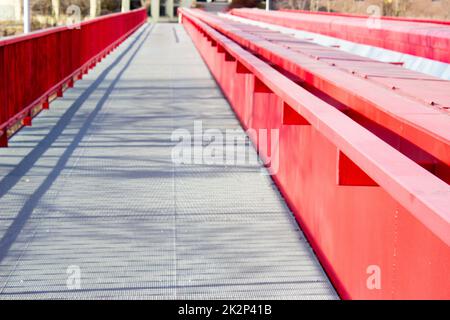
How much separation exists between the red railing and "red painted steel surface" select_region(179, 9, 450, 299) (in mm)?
3480

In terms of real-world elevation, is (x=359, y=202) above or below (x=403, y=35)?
below

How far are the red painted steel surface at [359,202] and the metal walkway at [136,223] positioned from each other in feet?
0.82

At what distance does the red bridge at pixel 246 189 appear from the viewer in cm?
421

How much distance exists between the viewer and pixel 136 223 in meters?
7.07

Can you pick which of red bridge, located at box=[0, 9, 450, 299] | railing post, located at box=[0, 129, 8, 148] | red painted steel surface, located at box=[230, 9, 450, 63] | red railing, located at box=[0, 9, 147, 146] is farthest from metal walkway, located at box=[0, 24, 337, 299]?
red painted steel surface, located at box=[230, 9, 450, 63]

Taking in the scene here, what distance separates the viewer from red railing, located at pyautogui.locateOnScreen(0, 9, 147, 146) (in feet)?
34.6

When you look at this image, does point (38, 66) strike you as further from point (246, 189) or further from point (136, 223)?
point (136, 223)

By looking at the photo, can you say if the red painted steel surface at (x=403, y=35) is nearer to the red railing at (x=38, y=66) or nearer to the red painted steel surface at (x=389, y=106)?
the red painted steel surface at (x=389, y=106)

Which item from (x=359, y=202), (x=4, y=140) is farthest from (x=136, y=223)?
(x=4, y=140)

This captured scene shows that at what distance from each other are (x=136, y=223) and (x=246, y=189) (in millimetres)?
1643

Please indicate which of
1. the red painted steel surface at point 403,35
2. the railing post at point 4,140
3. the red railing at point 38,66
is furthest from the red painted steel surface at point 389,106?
the red painted steel surface at point 403,35

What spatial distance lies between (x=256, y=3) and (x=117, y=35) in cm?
7047

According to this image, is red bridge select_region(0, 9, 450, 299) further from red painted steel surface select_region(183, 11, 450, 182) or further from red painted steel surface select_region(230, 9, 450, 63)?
red painted steel surface select_region(230, 9, 450, 63)

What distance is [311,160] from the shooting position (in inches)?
267
